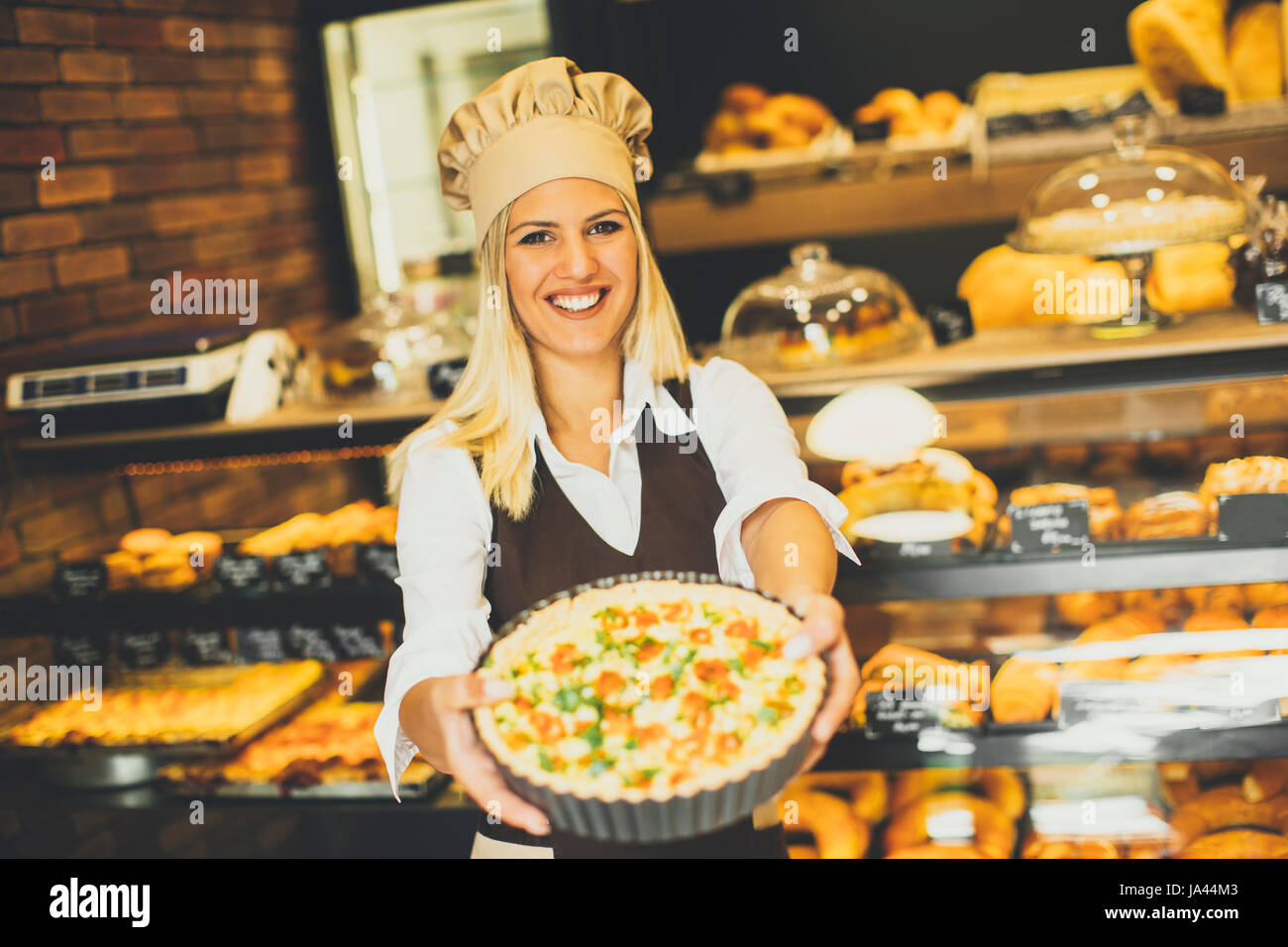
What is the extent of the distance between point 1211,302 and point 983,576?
831 millimetres

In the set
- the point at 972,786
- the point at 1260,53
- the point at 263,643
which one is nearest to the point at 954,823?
the point at 972,786

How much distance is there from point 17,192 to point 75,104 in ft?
1.16

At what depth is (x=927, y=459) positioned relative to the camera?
2234 mm

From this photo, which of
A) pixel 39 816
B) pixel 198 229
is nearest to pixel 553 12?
pixel 198 229

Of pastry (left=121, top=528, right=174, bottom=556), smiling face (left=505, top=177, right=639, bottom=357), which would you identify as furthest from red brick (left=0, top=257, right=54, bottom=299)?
smiling face (left=505, top=177, right=639, bottom=357)

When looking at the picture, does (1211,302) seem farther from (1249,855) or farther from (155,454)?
(155,454)

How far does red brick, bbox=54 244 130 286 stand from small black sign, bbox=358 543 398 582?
121 cm

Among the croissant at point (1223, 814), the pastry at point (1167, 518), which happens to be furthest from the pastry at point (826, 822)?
A: the pastry at point (1167, 518)

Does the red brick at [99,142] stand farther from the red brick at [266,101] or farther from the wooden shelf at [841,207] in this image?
the wooden shelf at [841,207]

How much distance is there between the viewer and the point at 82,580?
7.93 ft

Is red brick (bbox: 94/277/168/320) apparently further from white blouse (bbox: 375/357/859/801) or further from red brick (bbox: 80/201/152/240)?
white blouse (bbox: 375/357/859/801)

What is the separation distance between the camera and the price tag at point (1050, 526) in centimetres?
200

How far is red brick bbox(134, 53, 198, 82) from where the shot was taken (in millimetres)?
3123

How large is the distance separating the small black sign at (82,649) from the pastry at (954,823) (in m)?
1.89
